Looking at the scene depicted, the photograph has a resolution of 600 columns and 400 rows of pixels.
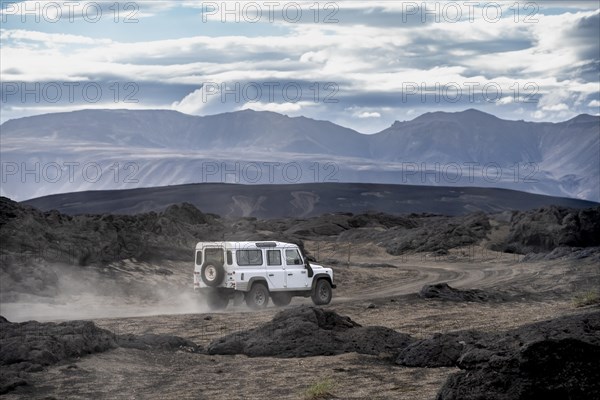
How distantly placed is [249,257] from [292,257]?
157 centimetres

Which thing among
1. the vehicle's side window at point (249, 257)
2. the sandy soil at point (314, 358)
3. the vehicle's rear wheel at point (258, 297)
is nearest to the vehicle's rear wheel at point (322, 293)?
the sandy soil at point (314, 358)

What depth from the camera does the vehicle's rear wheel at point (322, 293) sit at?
29984 mm

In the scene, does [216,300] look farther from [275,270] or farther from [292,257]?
[292,257]

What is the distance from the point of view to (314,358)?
17.2 metres

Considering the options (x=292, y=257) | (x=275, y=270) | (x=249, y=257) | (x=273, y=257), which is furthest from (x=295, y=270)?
(x=249, y=257)

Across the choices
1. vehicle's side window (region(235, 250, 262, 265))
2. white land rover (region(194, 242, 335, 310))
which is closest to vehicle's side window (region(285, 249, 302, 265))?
white land rover (region(194, 242, 335, 310))

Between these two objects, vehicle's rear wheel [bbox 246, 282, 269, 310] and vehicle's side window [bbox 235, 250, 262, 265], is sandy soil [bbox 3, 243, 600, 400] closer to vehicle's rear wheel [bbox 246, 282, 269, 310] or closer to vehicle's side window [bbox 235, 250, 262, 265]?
vehicle's rear wheel [bbox 246, 282, 269, 310]

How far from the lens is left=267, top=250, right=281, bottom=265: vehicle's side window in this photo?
2891 cm

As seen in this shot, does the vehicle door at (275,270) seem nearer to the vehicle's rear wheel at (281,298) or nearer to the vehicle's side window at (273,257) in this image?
the vehicle's side window at (273,257)

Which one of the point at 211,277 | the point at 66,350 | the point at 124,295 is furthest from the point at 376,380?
the point at 124,295

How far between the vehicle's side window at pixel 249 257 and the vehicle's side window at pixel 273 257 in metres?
0.31

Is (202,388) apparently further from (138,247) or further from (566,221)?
(566,221)

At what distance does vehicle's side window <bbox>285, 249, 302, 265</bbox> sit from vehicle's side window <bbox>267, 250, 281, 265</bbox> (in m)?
0.31

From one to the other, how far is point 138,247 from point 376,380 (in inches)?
1099
